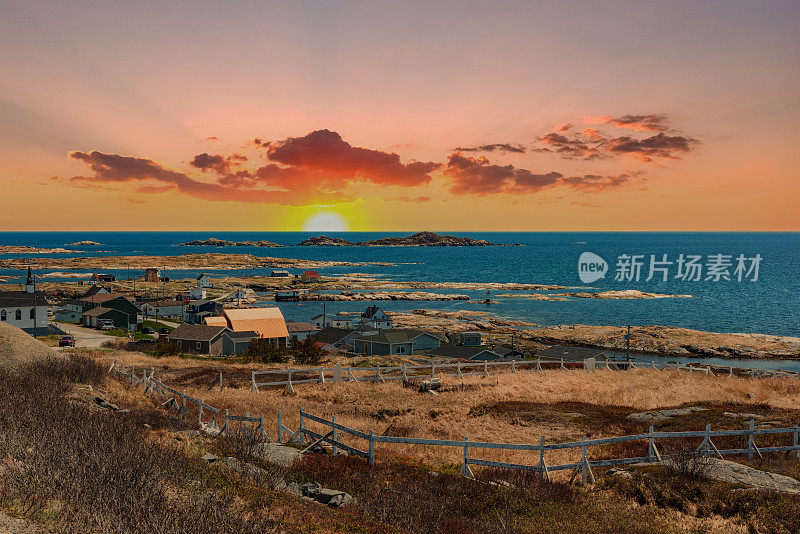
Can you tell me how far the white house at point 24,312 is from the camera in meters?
68.9

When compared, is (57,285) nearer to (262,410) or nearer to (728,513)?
(262,410)

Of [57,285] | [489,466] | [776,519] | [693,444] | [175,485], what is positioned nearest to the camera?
[175,485]

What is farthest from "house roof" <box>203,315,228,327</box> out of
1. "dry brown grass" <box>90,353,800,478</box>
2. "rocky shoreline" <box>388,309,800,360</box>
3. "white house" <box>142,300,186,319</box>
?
"rocky shoreline" <box>388,309,800,360</box>

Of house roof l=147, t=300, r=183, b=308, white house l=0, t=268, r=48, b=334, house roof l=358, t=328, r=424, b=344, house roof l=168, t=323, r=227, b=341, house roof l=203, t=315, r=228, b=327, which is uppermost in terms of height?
white house l=0, t=268, r=48, b=334

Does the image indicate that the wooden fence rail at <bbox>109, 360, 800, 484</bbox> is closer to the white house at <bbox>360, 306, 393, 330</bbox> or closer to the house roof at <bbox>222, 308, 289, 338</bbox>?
the house roof at <bbox>222, 308, 289, 338</bbox>

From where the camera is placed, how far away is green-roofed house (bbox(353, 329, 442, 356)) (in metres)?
74.0

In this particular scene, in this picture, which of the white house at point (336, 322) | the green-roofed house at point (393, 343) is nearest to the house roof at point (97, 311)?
the white house at point (336, 322)

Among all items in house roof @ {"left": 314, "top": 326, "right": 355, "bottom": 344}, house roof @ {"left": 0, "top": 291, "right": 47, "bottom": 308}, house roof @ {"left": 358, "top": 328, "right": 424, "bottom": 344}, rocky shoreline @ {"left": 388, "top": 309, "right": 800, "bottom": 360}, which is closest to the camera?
house roof @ {"left": 0, "top": 291, "right": 47, "bottom": 308}

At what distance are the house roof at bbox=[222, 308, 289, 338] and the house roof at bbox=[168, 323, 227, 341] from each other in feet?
11.0

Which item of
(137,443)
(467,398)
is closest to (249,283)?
(467,398)

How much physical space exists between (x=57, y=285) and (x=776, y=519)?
174142 millimetres

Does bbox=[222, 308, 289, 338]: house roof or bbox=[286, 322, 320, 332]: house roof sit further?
bbox=[286, 322, 320, 332]: house roof

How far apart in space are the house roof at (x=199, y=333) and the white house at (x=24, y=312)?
1860 centimetres

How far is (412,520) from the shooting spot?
1135 centimetres
